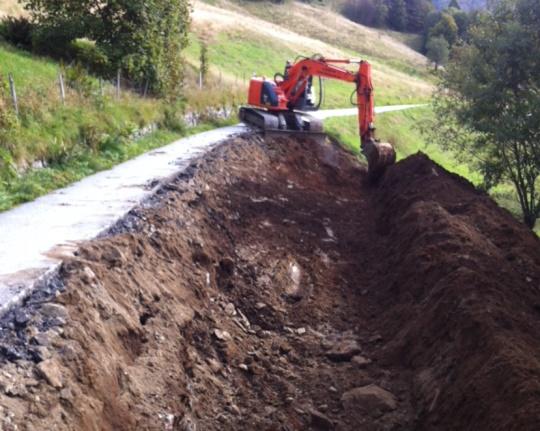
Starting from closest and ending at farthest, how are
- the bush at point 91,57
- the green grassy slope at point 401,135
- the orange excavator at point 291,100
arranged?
the orange excavator at point 291,100
the bush at point 91,57
the green grassy slope at point 401,135

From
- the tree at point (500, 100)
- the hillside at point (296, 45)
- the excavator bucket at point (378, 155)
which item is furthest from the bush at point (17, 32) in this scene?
the tree at point (500, 100)

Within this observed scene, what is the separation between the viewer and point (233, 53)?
146ft

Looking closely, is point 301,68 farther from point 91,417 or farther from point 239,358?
point 91,417

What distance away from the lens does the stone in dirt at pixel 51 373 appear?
4.70 meters

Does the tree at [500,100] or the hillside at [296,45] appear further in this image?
the hillside at [296,45]

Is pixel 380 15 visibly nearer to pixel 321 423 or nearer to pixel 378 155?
pixel 378 155

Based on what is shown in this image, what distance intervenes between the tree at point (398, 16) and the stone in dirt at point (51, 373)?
348 feet

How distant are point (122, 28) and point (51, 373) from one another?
1816cm

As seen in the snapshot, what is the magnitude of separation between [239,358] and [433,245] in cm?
388

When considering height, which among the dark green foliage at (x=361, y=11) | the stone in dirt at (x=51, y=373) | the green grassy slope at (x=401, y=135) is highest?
the dark green foliage at (x=361, y=11)

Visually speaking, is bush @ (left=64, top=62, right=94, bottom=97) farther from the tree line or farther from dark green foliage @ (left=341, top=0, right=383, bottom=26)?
dark green foliage @ (left=341, top=0, right=383, bottom=26)

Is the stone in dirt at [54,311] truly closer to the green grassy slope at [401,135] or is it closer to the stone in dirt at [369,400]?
the stone in dirt at [369,400]

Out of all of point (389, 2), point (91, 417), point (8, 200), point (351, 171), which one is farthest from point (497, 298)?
point (389, 2)

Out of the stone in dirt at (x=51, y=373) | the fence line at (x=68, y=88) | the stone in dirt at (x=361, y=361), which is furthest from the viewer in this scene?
the fence line at (x=68, y=88)
